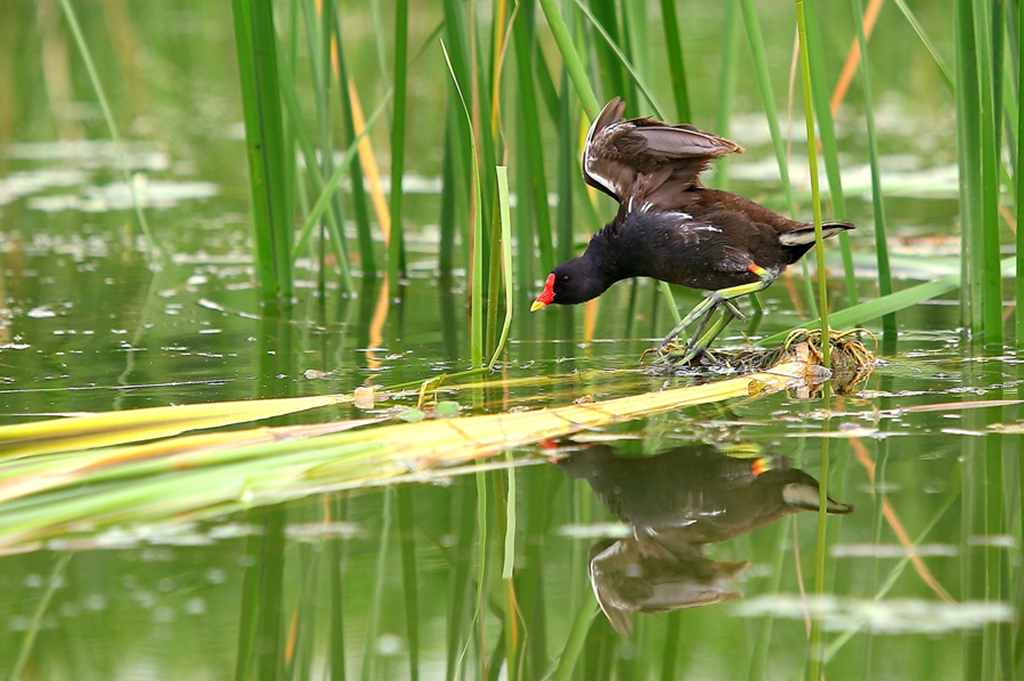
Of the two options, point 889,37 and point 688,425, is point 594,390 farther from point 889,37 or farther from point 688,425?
point 889,37

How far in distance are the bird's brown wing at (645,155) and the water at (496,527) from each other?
0.52 metres

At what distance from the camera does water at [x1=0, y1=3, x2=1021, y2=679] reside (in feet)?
6.60

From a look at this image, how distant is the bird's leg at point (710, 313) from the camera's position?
369cm

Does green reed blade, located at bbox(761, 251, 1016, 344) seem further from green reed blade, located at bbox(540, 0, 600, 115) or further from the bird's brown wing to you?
green reed blade, located at bbox(540, 0, 600, 115)

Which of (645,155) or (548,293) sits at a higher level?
(645,155)

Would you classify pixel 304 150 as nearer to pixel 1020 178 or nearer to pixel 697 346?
pixel 697 346

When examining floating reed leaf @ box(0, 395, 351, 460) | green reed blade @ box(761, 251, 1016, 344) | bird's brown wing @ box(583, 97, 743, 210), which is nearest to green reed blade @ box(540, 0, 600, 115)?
bird's brown wing @ box(583, 97, 743, 210)

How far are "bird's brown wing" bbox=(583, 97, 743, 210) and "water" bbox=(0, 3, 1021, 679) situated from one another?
0.52 m

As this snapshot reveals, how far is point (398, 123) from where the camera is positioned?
4633mm

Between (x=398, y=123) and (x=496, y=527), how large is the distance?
2.44 metres

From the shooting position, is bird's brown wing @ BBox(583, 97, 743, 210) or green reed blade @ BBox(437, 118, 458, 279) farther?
green reed blade @ BBox(437, 118, 458, 279)

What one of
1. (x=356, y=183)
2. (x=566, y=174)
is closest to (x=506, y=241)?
(x=566, y=174)

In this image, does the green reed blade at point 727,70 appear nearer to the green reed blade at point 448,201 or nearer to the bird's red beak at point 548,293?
the bird's red beak at point 548,293

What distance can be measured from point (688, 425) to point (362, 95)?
7.13 m
